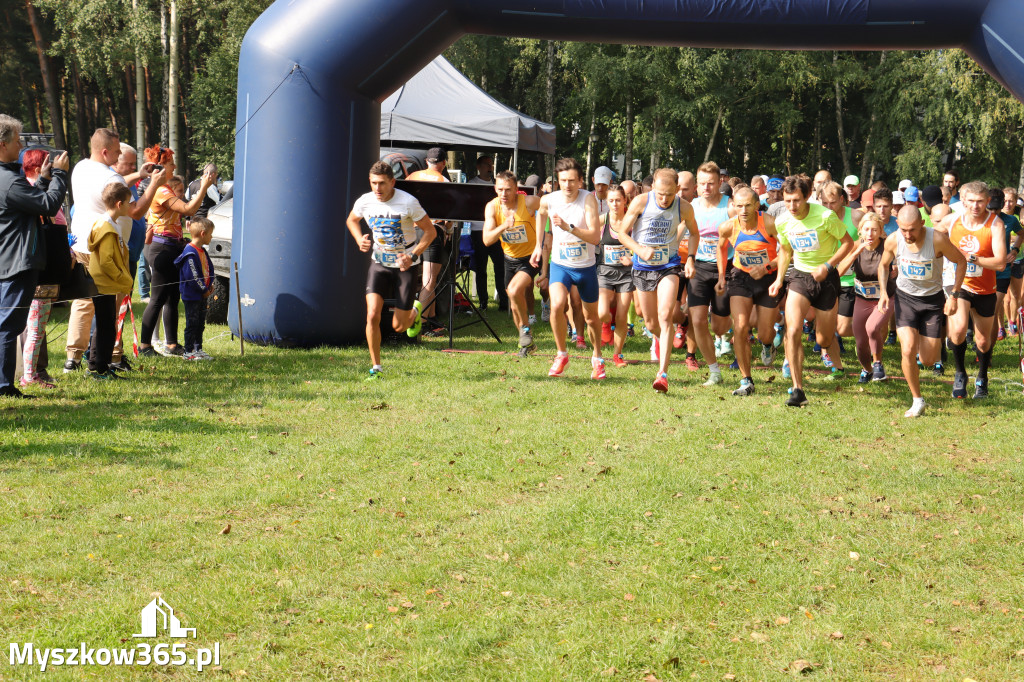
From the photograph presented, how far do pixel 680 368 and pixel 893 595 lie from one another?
5928 mm

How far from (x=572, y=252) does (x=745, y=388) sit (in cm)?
213

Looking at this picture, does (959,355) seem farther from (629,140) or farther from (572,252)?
(629,140)

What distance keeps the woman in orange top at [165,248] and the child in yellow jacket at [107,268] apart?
1156 mm

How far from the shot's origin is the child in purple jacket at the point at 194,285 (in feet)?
32.9

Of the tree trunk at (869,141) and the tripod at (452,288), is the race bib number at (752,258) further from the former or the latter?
the tree trunk at (869,141)

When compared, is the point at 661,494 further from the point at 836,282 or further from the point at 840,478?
the point at 836,282

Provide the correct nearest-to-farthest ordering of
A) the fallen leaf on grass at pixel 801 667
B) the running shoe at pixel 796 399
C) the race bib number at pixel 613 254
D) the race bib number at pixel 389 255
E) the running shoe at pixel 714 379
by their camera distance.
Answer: the fallen leaf on grass at pixel 801 667, the running shoe at pixel 796 399, the race bib number at pixel 389 255, the running shoe at pixel 714 379, the race bib number at pixel 613 254

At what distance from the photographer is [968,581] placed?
15.6ft

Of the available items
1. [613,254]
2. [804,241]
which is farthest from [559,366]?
[804,241]

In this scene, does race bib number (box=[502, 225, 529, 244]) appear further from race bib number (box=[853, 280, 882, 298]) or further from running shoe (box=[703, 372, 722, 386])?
race bib number (box=[853, 280, 882, 298])

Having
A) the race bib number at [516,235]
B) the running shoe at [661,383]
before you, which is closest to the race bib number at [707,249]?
the running shoe at [661,383]

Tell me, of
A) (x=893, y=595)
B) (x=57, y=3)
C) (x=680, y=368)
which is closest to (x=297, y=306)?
(x=680, y=368)

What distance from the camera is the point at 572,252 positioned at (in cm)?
964

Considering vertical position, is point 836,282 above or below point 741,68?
below
